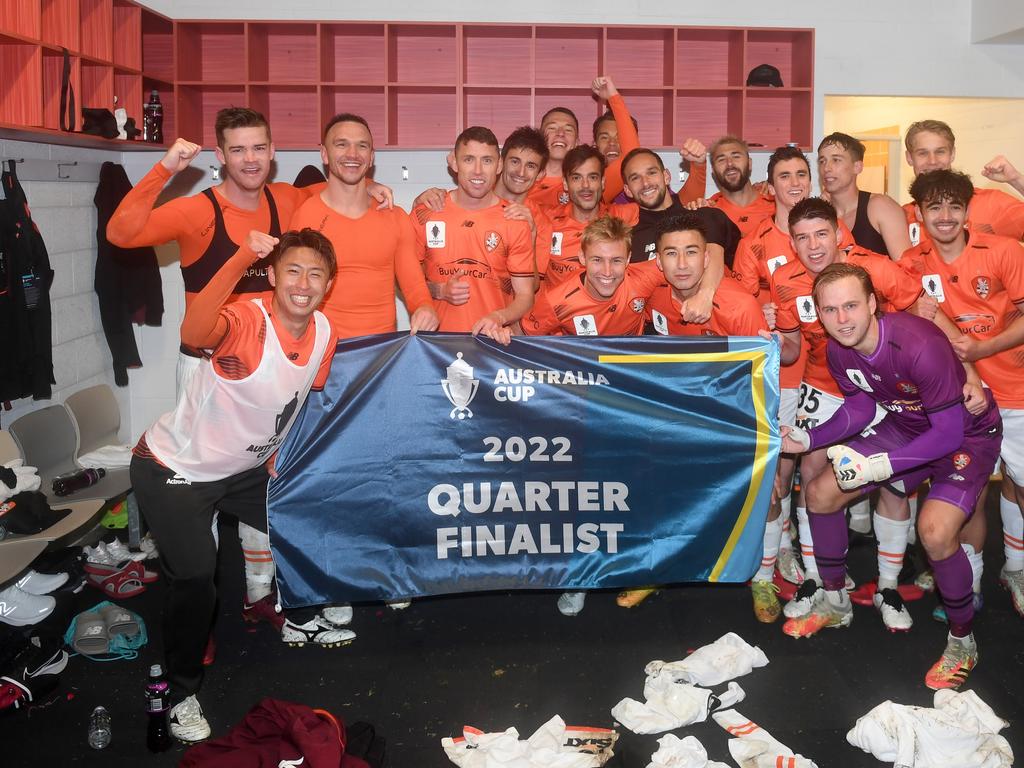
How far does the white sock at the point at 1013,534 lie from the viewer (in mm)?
3955

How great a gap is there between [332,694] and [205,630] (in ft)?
1.66

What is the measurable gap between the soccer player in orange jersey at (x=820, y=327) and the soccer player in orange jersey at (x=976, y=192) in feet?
1.91

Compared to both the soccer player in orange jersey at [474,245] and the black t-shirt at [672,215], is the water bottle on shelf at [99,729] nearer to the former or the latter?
the soccer player in orange jersey at [474,245]

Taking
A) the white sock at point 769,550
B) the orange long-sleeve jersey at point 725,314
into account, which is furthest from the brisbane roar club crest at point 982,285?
the white sock at point 769,550

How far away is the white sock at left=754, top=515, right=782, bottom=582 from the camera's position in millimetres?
3889

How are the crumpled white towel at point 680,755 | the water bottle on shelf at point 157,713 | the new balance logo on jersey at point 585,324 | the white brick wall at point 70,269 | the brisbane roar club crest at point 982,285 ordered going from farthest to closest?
the white brick wall at point 70,269, the new balance logo on jersey at point 585,324, the brisbane roar club crest at point 982,285, the water bottle on shelf at point 157,713, the crumpled white towel at point 680,755

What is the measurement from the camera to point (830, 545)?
3676 millimetres

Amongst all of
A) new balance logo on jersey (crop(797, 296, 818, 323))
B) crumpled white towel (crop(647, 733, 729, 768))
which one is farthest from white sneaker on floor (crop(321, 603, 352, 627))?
new balance logo on jersey (crop(797, 296, 818, 323))

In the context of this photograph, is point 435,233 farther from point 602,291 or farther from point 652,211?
point 652,211

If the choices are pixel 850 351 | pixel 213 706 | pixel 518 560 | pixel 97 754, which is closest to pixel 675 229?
pixel 850 351

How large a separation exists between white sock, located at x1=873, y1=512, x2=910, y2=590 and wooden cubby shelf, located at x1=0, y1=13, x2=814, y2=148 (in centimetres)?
296

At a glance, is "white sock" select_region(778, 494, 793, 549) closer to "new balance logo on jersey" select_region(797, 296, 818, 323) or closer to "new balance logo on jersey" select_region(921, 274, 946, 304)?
"new balance logo on jersey" select_region(797, 296, 818, 323)

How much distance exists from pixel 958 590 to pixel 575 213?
227cm

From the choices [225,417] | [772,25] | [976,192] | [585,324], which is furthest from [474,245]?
[772,25]
